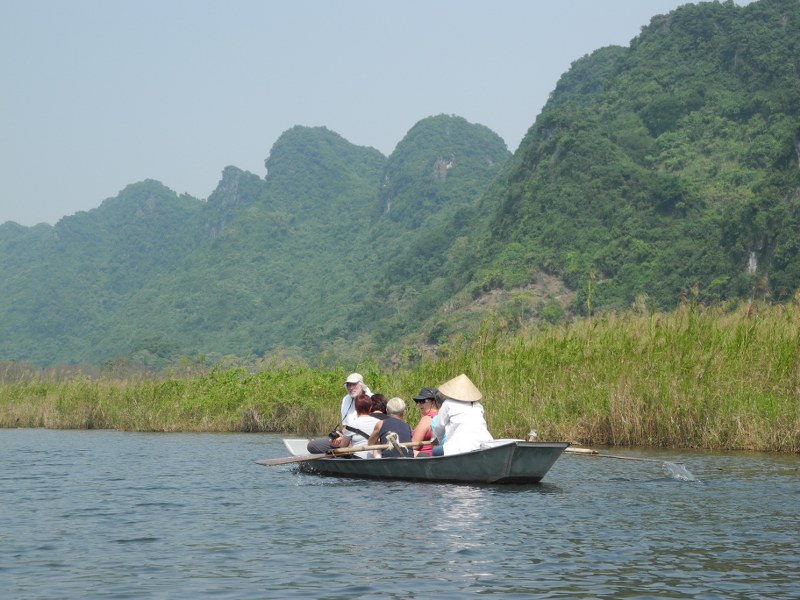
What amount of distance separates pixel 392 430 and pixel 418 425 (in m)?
0.37

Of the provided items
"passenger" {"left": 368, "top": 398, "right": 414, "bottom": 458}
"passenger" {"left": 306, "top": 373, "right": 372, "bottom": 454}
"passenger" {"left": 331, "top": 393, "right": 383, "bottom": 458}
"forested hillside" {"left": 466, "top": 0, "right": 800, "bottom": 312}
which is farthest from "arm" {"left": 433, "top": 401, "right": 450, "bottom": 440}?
"forested hillside" {"left": 466, "top": 0, "right": 800, "bottom": 312}

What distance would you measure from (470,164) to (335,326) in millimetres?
52974

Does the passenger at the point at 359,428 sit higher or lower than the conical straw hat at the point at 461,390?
lower

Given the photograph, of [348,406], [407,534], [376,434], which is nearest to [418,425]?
[376,434]

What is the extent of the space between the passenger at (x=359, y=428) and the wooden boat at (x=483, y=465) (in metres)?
0.66

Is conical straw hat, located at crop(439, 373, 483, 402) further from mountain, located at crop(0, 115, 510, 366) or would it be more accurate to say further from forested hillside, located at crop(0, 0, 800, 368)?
mountain, located at crop(0, 115, 510, 366)

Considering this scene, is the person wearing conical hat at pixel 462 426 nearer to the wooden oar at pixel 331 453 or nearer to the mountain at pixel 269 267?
the wooden oar at pixel 331 453

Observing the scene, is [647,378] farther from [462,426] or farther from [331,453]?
[331,453]

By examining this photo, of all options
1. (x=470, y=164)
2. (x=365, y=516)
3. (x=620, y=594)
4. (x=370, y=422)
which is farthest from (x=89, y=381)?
(x=470, y=164)

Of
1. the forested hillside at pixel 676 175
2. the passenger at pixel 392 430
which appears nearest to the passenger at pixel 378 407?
the passenger at pixel 392 430

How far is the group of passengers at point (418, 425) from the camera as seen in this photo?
13125 millimetres

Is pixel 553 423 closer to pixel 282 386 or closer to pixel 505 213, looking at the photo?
pixel 282 386

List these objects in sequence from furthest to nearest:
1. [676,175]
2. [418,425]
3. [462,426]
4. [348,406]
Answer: [676,175] < [348,406] < [418,425] < [462,426]

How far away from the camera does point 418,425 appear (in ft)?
47.5
